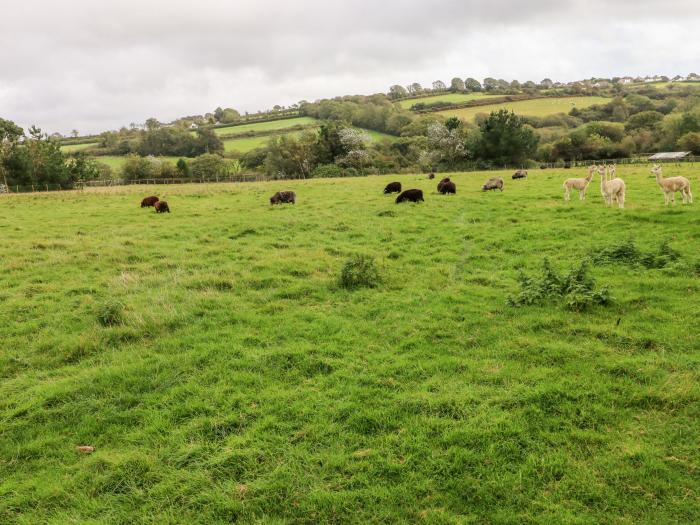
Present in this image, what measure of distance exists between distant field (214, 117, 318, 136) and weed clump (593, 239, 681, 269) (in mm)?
105613

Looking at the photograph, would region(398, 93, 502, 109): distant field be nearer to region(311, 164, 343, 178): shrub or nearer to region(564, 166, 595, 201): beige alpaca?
region(311, 164, 343, 178): shrub

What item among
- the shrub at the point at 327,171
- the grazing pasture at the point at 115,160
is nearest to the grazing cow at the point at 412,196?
the shrub at the point at 327,171

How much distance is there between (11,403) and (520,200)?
21719 mm

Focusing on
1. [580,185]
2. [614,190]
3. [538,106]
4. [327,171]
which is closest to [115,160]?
[327,171]

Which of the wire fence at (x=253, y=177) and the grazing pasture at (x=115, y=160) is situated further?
the grazing pasture at (x=115, y=160)

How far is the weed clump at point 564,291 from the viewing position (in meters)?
8.20

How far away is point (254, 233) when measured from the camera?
1748 cm

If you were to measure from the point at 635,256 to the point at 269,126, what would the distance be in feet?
366

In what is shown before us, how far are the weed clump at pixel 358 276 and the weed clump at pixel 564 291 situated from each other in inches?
129

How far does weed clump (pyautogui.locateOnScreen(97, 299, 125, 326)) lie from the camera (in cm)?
856

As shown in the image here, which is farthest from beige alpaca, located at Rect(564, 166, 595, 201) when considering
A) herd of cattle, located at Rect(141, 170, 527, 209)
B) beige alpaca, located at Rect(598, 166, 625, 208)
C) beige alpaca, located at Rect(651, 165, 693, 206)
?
herd of cattle, located at Rect(141, 170, 527, 209)

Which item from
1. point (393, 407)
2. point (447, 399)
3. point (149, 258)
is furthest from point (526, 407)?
point (149, 258)

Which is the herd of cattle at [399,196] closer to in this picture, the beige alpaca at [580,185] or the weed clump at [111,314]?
the beige alpaca at [580,185]

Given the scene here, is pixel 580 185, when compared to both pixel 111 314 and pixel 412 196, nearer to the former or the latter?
pixel 412 196
